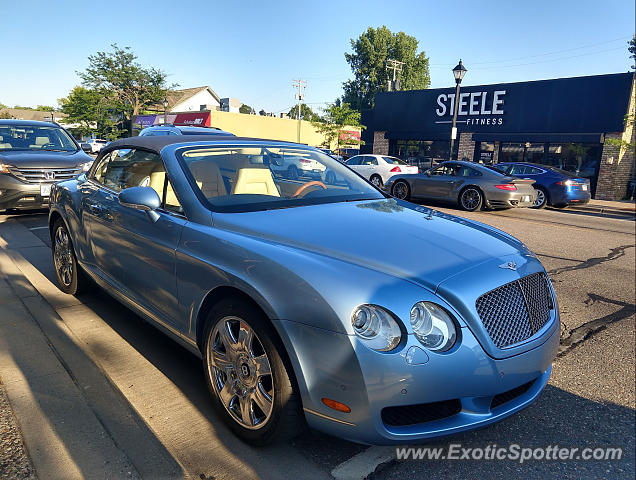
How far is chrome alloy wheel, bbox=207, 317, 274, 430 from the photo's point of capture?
2.36 m

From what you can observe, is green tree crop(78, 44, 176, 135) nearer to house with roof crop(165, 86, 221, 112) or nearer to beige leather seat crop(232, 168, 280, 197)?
house with roof crop(165, 86, 221, 112)

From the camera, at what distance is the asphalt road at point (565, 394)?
242cm

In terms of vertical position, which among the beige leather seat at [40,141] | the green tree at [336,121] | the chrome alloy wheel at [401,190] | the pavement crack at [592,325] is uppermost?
the green tree at [336,121]

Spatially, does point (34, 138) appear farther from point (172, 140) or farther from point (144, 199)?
point (144, 199)

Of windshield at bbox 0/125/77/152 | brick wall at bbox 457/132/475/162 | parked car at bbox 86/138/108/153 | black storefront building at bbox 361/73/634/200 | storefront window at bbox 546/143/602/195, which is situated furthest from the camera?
brick wall at bbox 457/132/475/162

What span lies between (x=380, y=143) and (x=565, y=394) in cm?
2710

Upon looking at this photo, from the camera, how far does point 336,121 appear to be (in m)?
35.2

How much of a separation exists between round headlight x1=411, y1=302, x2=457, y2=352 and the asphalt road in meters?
0.73

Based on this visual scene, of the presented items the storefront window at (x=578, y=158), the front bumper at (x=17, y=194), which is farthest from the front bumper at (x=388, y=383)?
the storefront window at (x=578, y=158)

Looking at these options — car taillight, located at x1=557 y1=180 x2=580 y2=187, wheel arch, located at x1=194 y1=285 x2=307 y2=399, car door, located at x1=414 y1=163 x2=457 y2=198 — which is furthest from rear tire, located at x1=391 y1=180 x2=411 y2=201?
wheel arch, located at x1=194 y1=285 x2=307 y2=399

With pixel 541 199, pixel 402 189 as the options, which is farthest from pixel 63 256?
pixel 541 199

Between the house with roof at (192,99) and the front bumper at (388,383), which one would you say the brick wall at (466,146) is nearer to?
the front bumper at (388,383)

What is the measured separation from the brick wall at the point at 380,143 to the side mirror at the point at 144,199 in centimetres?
2673

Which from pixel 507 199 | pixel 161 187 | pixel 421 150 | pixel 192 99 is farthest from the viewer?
pixel 192 99
